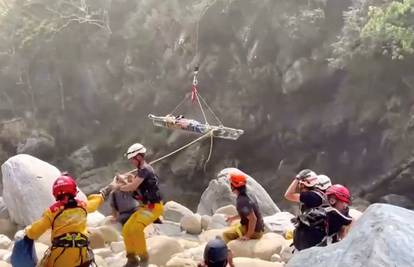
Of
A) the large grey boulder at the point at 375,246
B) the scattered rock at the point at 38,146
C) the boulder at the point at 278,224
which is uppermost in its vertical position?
the large grey boulder at the point at 375,246

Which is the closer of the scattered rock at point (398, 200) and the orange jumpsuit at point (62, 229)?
the orange jumpsuit at point (62, 229)

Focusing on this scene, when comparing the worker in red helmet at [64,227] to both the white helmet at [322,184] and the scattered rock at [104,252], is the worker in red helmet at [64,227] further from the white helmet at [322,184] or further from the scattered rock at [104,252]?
the scattered rock at [104,252]

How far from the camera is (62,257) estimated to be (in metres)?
5.96

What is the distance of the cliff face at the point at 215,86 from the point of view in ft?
67.6

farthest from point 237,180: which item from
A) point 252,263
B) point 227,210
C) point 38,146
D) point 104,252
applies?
point 38,146

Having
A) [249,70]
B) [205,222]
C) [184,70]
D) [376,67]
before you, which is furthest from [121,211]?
[184,70]

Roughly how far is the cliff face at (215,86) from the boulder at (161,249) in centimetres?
1205

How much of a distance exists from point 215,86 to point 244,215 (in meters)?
17.3

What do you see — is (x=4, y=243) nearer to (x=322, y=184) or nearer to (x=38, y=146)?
(x=322, y=184)

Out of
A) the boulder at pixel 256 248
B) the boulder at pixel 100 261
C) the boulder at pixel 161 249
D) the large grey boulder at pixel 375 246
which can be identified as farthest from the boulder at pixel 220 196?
the large grey boulder at pixel 375 246

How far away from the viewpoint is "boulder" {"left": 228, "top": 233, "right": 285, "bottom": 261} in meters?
8.47

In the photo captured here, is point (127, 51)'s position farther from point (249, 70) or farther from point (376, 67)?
point (376, 67)

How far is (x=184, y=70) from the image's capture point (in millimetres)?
26391

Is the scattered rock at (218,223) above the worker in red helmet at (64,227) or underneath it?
underneath
